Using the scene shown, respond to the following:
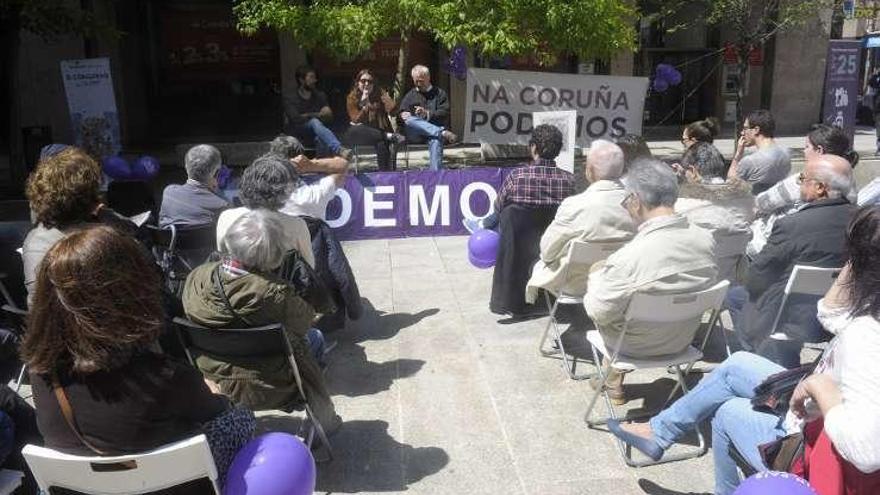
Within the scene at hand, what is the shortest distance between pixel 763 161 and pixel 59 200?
4.76 m

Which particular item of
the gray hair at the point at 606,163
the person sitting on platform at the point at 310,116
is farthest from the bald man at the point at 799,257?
the person sitting on platform at the point at 310,116

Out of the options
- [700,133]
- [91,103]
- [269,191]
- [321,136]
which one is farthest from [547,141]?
[91,103]

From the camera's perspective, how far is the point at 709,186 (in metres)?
4.45

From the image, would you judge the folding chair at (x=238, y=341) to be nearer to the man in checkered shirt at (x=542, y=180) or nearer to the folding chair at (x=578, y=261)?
the folding chair at (x=578, y=261)

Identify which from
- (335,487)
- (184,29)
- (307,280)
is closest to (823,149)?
(307,280)

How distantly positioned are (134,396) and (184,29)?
15.6 m

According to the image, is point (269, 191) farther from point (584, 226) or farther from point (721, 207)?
point (721, 207)

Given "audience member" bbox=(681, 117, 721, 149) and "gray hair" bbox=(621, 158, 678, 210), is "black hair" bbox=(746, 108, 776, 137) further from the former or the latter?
"gray hair" bbox=(621, 158, 678, 210)

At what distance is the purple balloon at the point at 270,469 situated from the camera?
232cm

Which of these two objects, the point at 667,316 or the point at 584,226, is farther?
the point at 584,226

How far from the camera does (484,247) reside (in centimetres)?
559

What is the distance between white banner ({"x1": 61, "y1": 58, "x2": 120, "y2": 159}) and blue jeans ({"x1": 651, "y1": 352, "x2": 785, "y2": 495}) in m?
10.0

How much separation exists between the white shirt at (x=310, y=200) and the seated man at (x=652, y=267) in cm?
194

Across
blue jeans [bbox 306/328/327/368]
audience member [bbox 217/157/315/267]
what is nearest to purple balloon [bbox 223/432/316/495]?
blue jeans [bbox 306/328/327/368]
